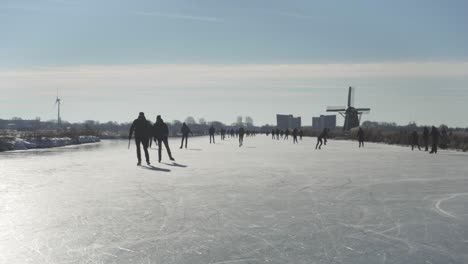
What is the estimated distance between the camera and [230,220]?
617 cm

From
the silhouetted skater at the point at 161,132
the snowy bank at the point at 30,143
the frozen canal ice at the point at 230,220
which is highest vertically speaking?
the silhouetted skater at the point at 161,132

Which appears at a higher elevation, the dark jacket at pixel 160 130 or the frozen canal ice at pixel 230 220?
the dark jacket at pixel 160 130

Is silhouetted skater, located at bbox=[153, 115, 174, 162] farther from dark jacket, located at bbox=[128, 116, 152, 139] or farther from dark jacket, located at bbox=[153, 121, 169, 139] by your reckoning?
dark jacket, located at bbox=[128, 116, 152, 139]

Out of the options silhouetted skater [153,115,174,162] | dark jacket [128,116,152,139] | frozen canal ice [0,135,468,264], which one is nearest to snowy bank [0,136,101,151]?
silhouetted skater [153,115,174,162]

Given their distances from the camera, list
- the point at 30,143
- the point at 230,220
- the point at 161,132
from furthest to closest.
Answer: the point at 30,143
the point at 161,132
the point at 230,220

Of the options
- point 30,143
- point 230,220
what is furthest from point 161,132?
point 30,143

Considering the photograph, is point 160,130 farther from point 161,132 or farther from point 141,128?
point 141,128

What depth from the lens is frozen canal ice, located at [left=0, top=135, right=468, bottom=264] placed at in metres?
4.50

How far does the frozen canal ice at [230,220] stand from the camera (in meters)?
4.50

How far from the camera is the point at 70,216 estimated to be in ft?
20.7

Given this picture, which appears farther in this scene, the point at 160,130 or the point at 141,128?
the point at 160,130

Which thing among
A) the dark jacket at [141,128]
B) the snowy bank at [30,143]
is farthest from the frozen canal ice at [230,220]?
the snowy bank at [30,143]

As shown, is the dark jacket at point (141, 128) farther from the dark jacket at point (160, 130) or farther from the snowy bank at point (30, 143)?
the snowy bank at point (30, 143)

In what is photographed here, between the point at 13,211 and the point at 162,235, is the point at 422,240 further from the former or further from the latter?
the point at 13,211
